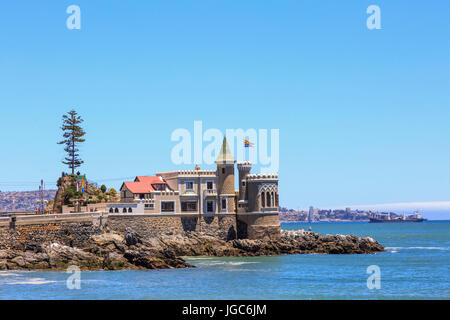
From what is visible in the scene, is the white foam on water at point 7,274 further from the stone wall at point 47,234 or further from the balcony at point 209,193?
the balcony at point 209,193

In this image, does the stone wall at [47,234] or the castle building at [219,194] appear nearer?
the stone wall at [47,234]

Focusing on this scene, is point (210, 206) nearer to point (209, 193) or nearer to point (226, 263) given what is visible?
point (209, 193)

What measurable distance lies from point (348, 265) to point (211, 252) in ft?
58.3

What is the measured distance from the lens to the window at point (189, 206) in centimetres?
8700

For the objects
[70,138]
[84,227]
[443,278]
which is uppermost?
[70,138]


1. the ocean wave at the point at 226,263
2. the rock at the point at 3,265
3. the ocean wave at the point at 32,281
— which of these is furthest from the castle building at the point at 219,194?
the ocean wave at the point at 32,281

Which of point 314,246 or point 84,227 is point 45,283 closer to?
point 84,227

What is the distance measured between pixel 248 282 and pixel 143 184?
3228cm

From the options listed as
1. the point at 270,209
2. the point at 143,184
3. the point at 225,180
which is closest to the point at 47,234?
the point at 143,184

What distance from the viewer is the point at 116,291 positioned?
2067 inches

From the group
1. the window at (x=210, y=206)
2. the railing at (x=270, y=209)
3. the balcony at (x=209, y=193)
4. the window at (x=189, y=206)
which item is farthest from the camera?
the window at (x=210, y=206)
